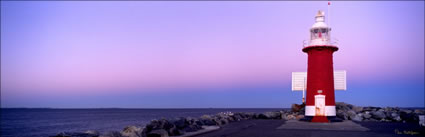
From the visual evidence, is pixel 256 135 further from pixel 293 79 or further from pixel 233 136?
pixel 293 79

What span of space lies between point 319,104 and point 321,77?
1.76 m

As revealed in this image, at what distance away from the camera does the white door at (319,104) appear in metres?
21.5

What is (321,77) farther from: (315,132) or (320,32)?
(315,132)

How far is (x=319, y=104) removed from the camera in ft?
70.9

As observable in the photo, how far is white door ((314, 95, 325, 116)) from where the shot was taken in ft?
70.7

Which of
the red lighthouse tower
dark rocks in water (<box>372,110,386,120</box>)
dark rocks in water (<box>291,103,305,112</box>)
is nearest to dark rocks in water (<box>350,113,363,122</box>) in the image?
dark rocks in water (<box>372,110,386,120</box>)

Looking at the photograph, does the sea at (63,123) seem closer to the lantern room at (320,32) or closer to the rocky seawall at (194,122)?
the rocky seawall at (194,122)

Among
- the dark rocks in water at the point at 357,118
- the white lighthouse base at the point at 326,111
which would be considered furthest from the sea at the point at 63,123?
the dark rocks in water at the point at 357,118

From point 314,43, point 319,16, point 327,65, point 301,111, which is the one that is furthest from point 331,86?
point 301,111

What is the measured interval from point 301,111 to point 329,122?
9333 millimetres

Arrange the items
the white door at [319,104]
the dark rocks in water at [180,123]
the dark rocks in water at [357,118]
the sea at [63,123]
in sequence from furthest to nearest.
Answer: the sea at [63,123], the dark rocks in water at [357,118], the white door at [319,104], the dark rocks in water at [180,123]

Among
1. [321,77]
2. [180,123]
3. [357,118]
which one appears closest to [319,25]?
[321,77]

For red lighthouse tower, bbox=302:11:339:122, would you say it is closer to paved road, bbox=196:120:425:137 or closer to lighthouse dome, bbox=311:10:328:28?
lighthouse dome, bbox=311:10:328:28

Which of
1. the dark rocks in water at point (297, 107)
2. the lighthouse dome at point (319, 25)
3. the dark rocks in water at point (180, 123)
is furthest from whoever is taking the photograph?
the dark rocks in water at point (297, 107)
